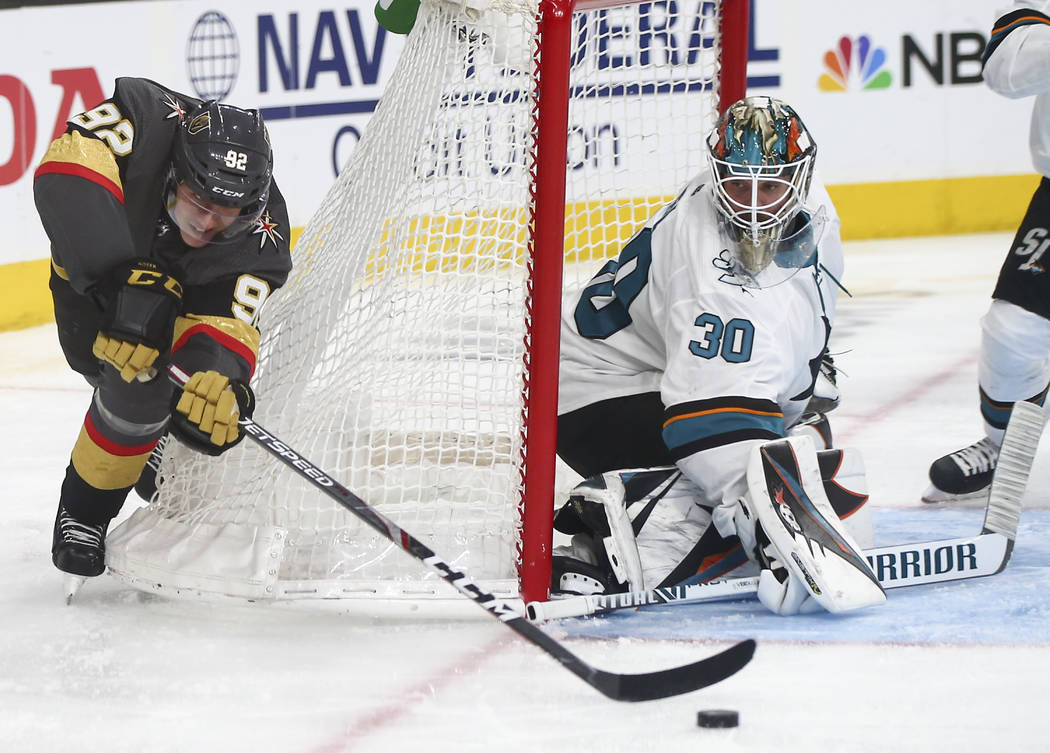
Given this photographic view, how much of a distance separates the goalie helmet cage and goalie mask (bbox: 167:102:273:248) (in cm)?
28

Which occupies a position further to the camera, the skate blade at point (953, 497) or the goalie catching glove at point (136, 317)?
the skate blade at point (953, 497)

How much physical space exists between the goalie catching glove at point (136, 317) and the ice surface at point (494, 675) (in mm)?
396

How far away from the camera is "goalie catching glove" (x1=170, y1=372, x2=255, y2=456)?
191 cm

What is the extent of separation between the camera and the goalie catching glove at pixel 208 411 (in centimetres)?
191

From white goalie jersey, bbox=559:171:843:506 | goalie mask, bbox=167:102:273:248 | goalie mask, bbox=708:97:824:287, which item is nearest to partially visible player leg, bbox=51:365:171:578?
goalie mask, bbox=167:102:273:248

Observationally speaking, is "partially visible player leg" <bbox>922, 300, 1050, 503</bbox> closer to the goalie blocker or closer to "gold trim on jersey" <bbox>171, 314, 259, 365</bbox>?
the goalie blocker

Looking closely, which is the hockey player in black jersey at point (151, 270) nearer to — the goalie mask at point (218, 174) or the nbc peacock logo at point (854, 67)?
the goalie mask at point (218, 174)

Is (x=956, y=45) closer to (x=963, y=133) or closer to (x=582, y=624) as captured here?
(x=963, y=133)

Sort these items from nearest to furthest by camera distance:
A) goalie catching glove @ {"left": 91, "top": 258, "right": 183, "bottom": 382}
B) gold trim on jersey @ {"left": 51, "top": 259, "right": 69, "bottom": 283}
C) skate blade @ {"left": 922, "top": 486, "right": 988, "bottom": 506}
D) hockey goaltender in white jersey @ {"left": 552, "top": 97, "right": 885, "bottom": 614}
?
goalie catching glove @ {"left": 91, "top": 258, "right": 183, "bottom": 382} → hockey goaltender in white jersey @ {"left": 552, "top": 97, "right": 885, "bottom": 614} → gold trim on jersey @ {"left": 51, "top": 259, "right": 69, "bottom": 283} → skate blade @ {"left": 922, "top": 486, "right": 988, "bottom": 506}

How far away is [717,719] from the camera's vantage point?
1663 mm

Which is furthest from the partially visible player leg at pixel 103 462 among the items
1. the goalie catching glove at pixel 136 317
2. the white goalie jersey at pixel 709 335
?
the white goalie jersey at pixel 709 335

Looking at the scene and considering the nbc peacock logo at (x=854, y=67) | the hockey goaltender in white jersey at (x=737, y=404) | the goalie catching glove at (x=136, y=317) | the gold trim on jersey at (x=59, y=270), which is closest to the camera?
the goalie catching glove at (x=136, y=317)

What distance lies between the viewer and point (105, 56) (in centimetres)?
490

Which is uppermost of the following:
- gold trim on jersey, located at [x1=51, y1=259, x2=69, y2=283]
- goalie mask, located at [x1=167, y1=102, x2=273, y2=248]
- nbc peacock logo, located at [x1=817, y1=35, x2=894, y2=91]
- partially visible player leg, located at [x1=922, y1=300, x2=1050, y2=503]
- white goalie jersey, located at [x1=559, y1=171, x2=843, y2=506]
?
goalie mask, located at [x1=167, y1=102, x2=273, y2=248]
